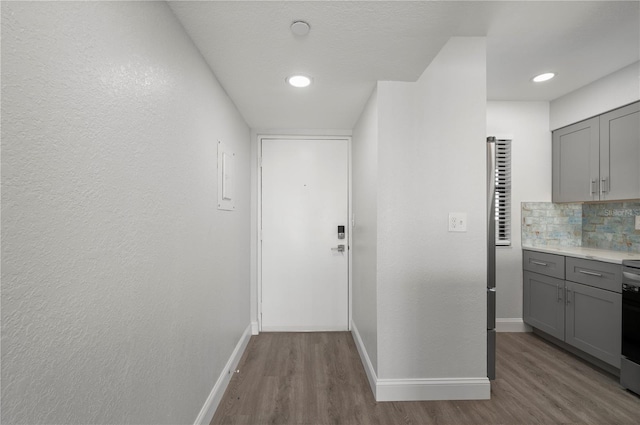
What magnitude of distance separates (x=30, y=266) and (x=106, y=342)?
388 millimetres

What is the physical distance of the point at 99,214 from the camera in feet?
2.99

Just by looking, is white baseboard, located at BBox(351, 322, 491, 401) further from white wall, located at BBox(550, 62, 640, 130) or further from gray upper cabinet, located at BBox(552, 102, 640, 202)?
white wall, located at BBox(550, 62, 640, 130)

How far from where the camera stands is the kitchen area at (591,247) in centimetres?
229

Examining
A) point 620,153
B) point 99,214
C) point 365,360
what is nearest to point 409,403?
point 365,360

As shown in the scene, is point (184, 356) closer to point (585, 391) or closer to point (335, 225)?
point (335, 225)

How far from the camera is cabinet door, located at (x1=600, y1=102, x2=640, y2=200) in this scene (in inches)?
97.7

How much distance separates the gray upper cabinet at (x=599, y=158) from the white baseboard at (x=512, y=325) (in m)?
1.36

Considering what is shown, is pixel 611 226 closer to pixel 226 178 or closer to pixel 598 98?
pixel 598 98

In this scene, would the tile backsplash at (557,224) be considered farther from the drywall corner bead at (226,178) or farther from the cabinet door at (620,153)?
the drywall corner bead at (226,178)

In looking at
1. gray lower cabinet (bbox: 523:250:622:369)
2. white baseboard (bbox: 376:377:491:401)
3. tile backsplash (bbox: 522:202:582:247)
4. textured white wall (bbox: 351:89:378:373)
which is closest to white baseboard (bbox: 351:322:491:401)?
white baseboard (bbox: 376:377:491:401)

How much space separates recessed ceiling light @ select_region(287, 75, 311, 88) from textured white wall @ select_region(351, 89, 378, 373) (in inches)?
19.8

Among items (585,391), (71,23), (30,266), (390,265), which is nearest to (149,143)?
(71,23)

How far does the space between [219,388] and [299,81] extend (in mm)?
2213

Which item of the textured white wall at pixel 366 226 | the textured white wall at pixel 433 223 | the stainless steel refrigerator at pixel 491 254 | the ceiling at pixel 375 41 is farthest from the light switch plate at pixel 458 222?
the ceiling at pixel 375 41
